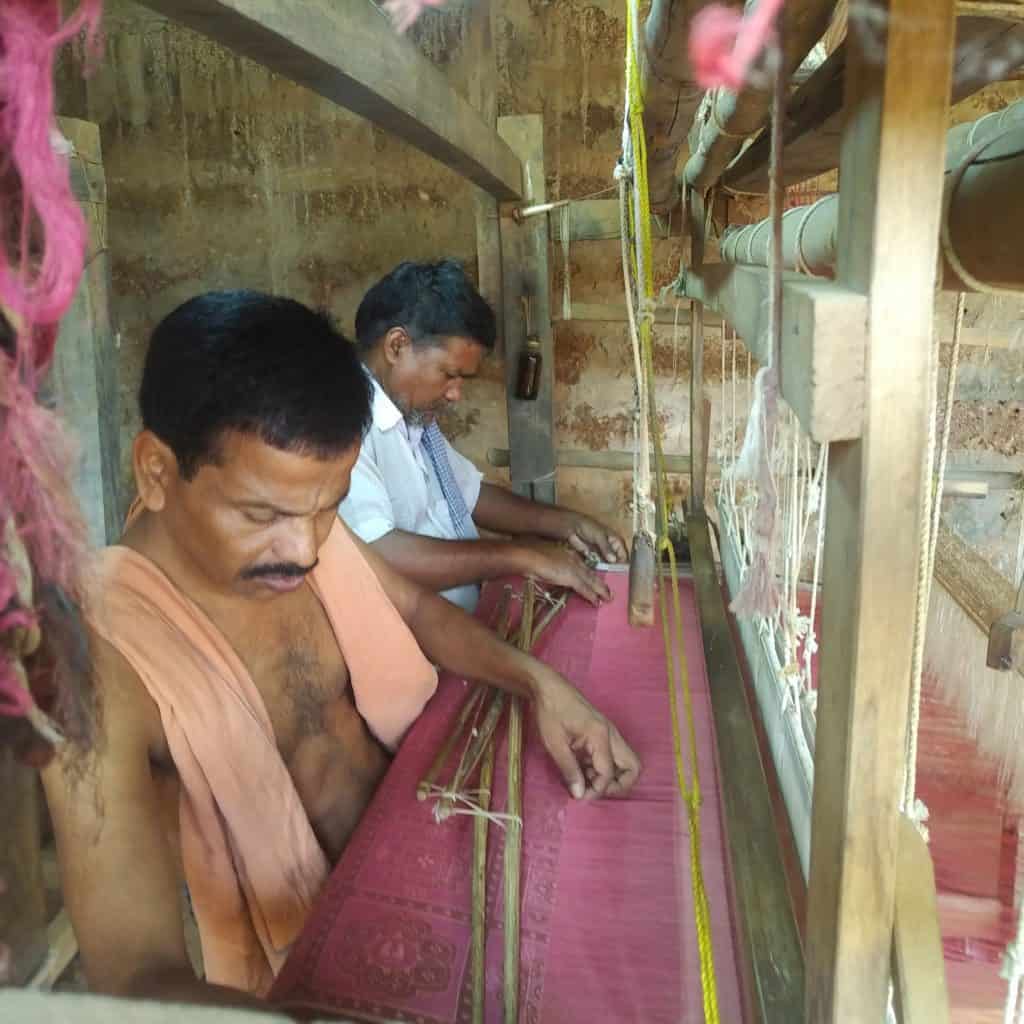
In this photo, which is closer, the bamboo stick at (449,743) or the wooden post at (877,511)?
the wooden post at (877,511)

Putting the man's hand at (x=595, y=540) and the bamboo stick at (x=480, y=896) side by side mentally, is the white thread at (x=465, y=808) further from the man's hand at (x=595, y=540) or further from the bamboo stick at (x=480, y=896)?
the man's hand at (x=595, y=540)

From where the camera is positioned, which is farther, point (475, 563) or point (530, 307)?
point (530, 307)

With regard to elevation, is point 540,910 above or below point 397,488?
below

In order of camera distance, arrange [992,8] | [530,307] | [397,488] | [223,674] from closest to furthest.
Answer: [992,8] < [223,674] < [397,488] < [530,307]

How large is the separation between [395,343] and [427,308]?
0.42 ft

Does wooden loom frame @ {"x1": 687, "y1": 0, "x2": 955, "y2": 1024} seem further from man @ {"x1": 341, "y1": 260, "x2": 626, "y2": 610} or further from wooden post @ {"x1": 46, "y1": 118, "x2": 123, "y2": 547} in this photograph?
man @ {"x1": 341, "y1": 260, "x2": 626, "y2": 610}

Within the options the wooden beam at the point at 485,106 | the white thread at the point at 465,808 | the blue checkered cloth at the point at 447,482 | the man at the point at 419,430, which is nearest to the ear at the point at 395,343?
the man at the point at 419,430

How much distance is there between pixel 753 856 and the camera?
112cm

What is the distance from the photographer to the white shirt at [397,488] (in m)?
2.10

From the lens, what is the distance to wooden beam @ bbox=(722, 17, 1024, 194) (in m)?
0.67

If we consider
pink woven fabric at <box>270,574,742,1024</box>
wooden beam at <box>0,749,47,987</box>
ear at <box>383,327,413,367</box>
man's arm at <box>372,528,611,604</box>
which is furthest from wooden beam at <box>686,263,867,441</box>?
ear at <box>383,327,413,367</box>

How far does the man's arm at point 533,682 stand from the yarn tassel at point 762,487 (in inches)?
29.7

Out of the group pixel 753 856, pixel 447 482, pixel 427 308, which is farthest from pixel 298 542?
pixel 447 482

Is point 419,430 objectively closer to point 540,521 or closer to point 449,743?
point 540,521
